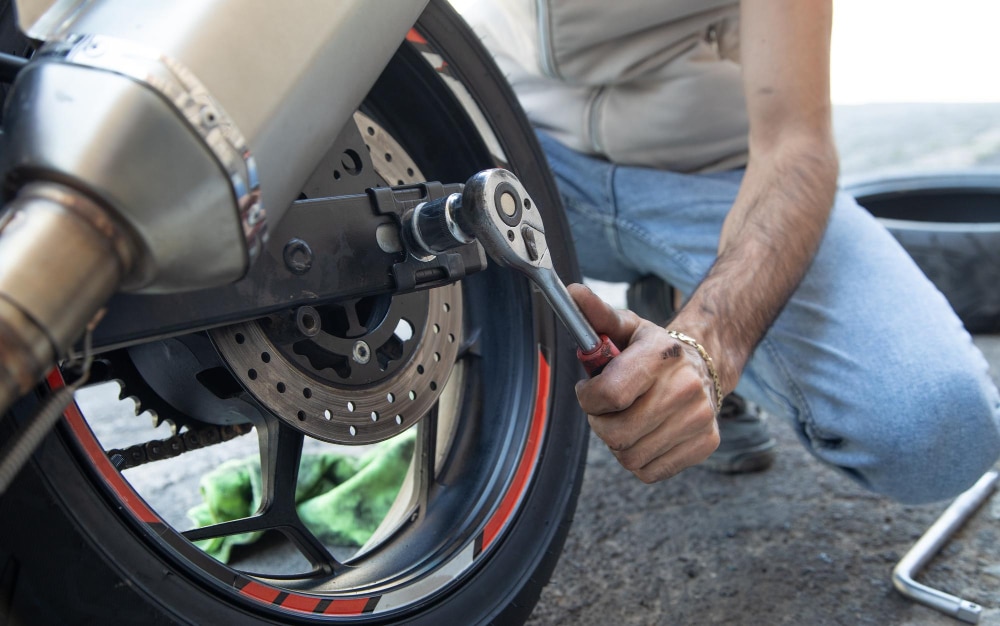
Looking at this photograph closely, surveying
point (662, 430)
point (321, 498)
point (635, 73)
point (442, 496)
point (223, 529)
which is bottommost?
point (321, 498)

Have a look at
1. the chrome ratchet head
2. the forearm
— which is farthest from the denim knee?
the chrome ratchet head

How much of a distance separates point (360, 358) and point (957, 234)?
4.57ft

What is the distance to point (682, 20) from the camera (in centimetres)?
127

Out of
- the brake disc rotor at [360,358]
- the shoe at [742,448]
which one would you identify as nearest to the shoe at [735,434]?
the shoe at [742,448]

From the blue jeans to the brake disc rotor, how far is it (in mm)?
387

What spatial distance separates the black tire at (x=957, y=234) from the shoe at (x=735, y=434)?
56 cm

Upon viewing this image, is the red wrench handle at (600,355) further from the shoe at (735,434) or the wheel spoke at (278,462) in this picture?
the shoe at (735,434)

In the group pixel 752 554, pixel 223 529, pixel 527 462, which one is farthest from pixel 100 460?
pixel 752 554

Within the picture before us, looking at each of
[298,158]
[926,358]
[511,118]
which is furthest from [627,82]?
[298,158]

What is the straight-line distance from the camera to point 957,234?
1.73m

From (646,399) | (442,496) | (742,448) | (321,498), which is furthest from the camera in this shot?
(742,448)

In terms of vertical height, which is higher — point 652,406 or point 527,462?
point 652,406

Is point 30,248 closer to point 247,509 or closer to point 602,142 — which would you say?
point 247,509

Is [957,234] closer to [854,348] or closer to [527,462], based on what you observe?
[854,348]
